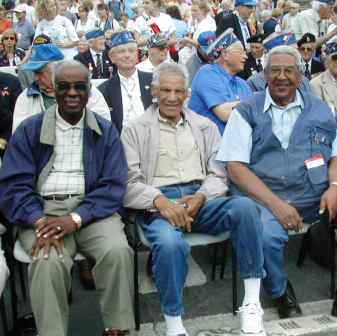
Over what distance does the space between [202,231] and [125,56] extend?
2.20 m

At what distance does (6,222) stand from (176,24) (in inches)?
278

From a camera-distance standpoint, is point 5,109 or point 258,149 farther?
point 5,109

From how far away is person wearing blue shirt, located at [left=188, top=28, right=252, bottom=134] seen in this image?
4.55m

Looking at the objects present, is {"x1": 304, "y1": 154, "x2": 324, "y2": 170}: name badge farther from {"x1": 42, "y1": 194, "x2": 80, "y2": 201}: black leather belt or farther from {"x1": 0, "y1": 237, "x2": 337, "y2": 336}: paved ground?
{"x1": 42, "y1": 194, "x2": 80, "y2": 201}: black leather belt

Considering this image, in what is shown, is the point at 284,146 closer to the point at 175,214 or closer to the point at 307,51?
the point at 175,214

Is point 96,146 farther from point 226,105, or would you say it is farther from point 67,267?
point 226,105

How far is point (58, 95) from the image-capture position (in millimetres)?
3400

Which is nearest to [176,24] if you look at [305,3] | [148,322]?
[148,322]

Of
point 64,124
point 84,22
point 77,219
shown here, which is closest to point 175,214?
point 77,219

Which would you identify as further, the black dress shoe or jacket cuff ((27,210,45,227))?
the black dress shoe

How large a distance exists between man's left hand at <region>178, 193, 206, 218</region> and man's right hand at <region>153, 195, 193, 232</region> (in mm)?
45

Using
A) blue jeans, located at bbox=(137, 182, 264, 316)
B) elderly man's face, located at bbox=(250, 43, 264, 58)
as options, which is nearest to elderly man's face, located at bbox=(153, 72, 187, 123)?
blue jeans, located at bbox=(137, 182, 264, 316)

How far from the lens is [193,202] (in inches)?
135

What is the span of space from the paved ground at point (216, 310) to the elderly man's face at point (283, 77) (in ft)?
4.27
